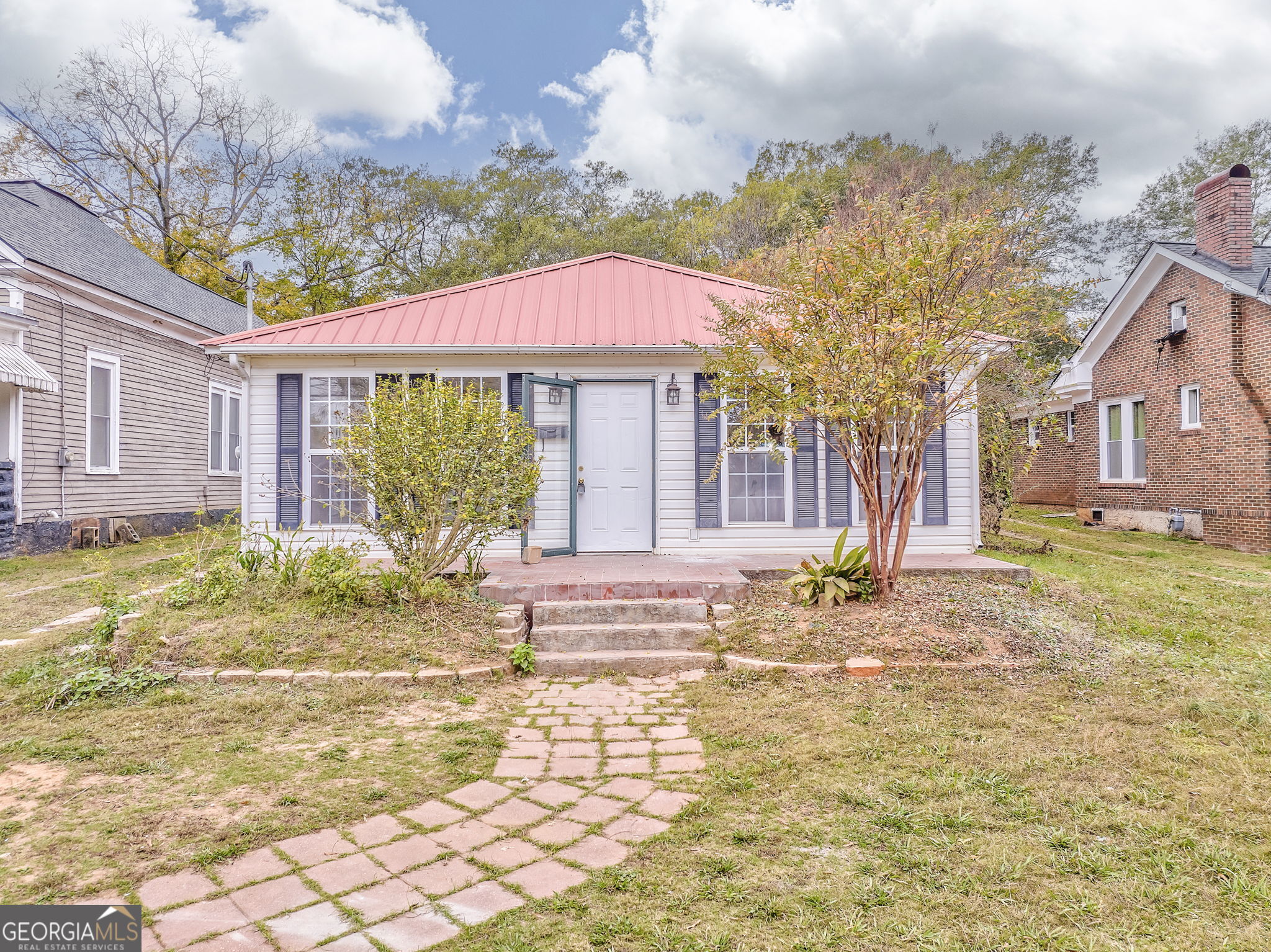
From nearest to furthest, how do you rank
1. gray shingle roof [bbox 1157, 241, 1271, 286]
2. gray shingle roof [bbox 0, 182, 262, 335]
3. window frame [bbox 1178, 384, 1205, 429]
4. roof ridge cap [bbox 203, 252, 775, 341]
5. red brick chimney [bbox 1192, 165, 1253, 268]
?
roof ridge cap [bbox 203, 252, 775, 341] < gray shingle roof [bbox 0, 182, 262, 335] < gray shingle roof [bbox 1157, 241, 1271, 286] < red brick chimney [bbox 1192, 165, 1253, 268] < window frame [bbox 1178, 384, 1205, 429]

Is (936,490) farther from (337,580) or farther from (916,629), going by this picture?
(337,580)

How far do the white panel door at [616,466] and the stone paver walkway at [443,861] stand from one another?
4293mm

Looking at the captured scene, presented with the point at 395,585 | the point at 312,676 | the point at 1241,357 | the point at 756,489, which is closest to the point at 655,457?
the point at 756,489

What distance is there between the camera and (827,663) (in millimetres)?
4523

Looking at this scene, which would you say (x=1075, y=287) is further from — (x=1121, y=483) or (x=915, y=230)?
(x=1121, y=483)

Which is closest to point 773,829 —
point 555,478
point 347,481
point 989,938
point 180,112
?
point 989,938

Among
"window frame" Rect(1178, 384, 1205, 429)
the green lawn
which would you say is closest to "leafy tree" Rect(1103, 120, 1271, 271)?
"window frame" Rect(1178, 384, 1205, 429)

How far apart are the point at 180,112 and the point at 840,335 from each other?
25.3 metres

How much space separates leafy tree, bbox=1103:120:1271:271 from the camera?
71.3 ft

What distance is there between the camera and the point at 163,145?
21.0 m

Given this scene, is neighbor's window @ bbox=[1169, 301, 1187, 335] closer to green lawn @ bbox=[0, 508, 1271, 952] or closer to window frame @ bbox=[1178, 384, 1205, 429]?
window frame @ bbox=[1178, 384, 1205, 429]

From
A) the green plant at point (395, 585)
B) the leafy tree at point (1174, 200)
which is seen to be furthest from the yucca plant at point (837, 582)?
the leafy tree at point (1174, 200)

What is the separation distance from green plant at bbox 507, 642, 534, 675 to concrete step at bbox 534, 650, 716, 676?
0.04m

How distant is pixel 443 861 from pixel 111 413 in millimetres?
12335
